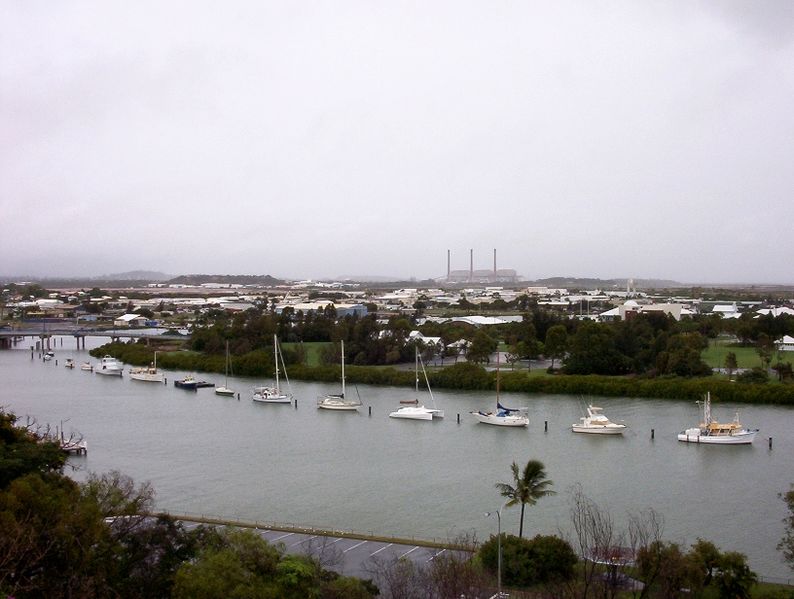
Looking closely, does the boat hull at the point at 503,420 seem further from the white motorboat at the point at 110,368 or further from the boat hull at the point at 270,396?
the white motorboat at the point at 110,368

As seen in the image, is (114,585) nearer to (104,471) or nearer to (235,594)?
(235,594)

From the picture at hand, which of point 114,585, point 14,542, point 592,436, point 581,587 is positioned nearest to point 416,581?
point 581,587

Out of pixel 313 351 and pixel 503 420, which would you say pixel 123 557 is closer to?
pixel 503 420

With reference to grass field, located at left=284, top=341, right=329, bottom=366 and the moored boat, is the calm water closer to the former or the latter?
the moored boat

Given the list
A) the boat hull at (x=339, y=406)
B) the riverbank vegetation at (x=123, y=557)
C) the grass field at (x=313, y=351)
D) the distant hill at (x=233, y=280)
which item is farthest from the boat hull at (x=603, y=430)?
the distant hill at (x=233, y=280)

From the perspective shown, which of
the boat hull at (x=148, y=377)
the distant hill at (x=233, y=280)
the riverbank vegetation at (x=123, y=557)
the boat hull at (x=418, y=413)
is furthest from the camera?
the distant hill at (x=233, y=280)

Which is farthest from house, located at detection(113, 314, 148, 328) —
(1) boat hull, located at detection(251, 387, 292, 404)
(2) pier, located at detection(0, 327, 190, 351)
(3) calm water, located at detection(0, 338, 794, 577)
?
(1) boat hull, located at detection(251, 387, 292, 404)

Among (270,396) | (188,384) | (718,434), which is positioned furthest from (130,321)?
(718,434)
